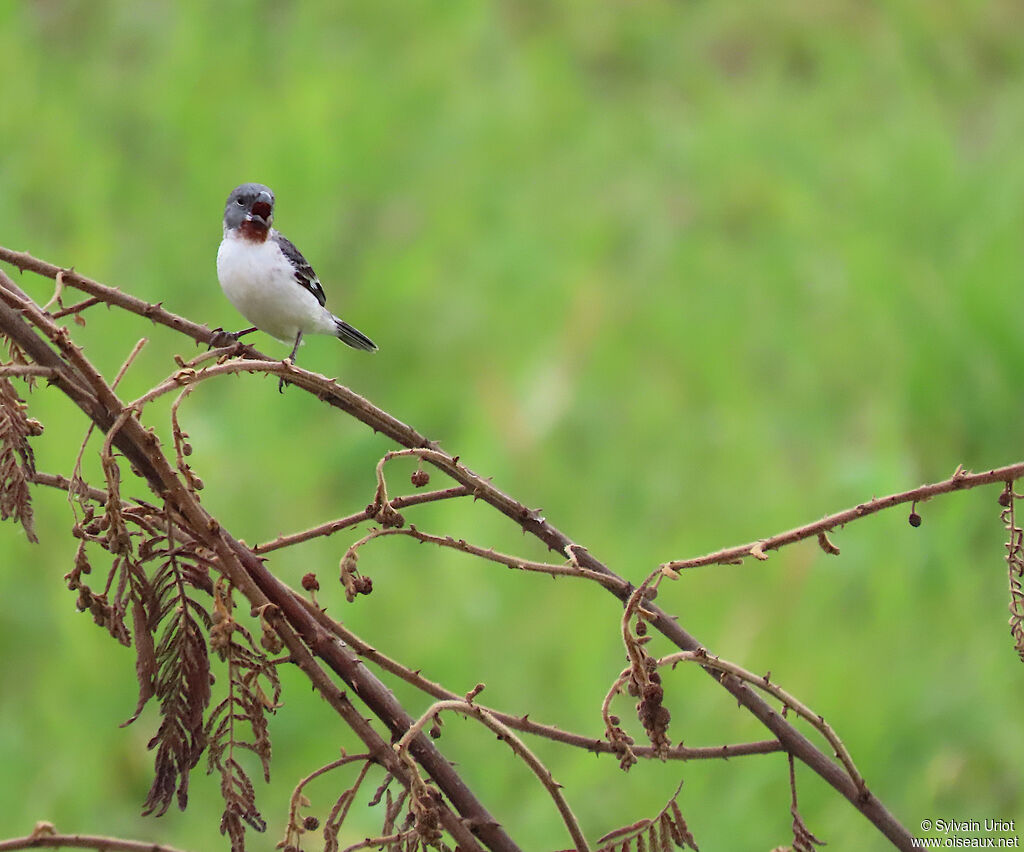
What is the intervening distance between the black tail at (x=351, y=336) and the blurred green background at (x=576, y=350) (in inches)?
35.4

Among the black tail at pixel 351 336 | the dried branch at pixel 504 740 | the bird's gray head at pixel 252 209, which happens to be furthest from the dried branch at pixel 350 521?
the black tail at pixel 351 336

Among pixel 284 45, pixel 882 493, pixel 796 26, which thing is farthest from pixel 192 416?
pixel 796 26

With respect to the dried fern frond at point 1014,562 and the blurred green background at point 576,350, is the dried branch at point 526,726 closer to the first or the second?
the dried fern frond at point 1014,562

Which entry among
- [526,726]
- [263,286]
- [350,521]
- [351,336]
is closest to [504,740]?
[526,726]

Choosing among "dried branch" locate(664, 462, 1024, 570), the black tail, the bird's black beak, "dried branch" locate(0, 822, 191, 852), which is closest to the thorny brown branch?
"dried branch" locate(664, 462, 1024, 570)

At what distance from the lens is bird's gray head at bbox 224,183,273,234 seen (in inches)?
154

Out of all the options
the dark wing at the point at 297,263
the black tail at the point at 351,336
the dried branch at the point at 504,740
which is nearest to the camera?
the dried branch at the point at 504,740

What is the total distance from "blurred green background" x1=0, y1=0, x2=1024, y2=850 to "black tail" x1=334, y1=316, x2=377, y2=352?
90 centimetres

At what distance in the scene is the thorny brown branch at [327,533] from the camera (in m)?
1.38

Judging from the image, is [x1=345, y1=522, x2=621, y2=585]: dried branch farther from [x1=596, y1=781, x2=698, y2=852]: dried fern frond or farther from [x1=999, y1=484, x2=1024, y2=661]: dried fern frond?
[x1=999, y1=484, x2=1024, y2=661]: dried fern frond

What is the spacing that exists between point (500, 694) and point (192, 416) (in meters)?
1.98

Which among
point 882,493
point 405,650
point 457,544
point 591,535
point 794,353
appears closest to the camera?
point 457,544

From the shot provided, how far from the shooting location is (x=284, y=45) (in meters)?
8.65

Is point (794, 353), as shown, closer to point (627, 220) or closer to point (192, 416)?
point (627, 220)
